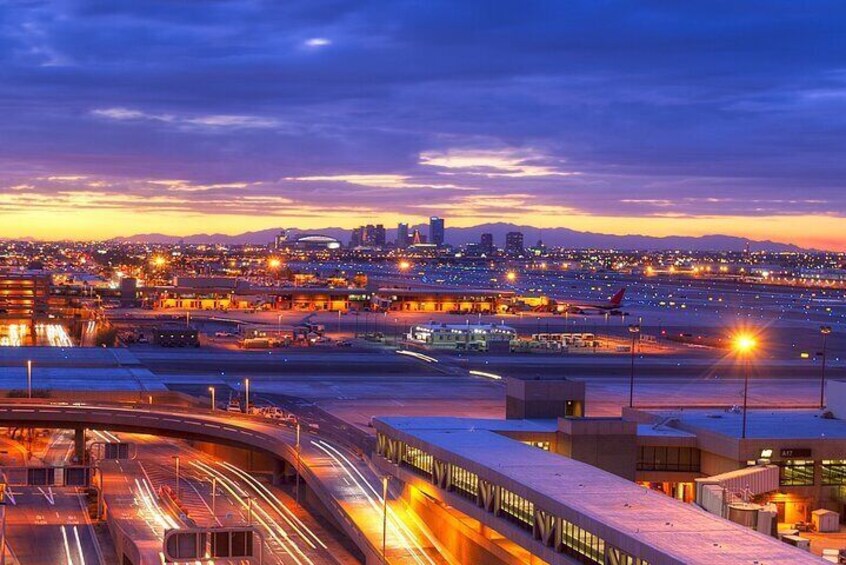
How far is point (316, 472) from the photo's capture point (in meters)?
49.1

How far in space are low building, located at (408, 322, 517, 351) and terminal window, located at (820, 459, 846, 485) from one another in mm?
69426

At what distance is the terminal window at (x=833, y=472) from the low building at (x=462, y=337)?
69.4 meters

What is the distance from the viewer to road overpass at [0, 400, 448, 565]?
40.2 metres

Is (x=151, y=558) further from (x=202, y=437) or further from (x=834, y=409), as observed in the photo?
(x=834, y=409)

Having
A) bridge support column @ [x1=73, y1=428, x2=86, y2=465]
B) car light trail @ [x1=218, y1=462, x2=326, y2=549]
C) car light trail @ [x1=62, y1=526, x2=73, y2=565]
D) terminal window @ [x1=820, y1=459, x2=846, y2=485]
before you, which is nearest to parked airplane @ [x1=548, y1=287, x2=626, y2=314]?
bridge support column @ [x1=73, y1=428, x2=86, y2=465]

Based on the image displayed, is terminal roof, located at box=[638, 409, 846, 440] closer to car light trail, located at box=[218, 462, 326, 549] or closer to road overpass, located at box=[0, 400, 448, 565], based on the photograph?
road overpass, located at box=[0, 400, 448, 565]

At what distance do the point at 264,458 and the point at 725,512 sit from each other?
2706cm

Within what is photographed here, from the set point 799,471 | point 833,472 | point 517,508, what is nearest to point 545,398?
point 799,471

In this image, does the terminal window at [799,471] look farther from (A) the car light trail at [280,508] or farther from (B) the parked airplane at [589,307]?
(B) the parked airplane at [589,307]

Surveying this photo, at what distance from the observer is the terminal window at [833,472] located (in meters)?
47.6

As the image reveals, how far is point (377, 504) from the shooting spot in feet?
146

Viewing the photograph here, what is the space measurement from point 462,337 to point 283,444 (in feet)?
228

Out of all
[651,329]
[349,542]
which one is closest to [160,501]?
[349,542]

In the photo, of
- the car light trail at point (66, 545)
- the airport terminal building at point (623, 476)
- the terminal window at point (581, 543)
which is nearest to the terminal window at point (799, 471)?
the airport terminal building at point (623, 476)
